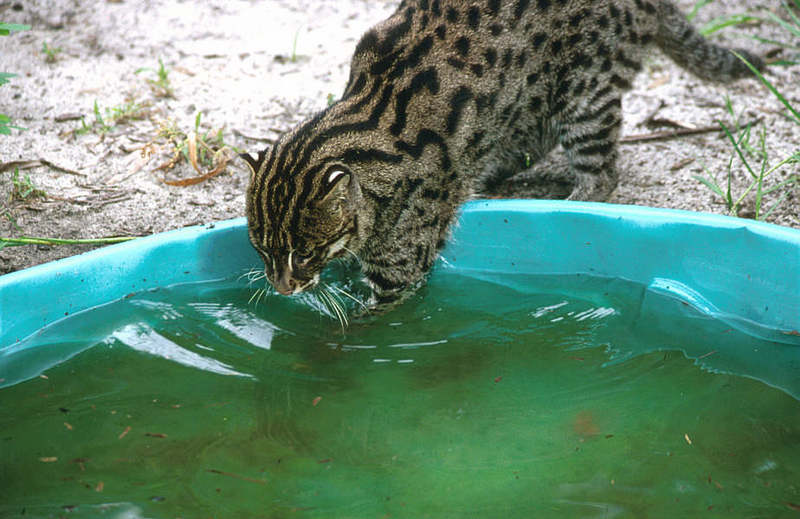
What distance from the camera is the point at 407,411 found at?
158 inches

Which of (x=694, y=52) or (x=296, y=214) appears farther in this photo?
(x=694, y=52)

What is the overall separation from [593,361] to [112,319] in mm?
2633

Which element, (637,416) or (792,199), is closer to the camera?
(637,416)

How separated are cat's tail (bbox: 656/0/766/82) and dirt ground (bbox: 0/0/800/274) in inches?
24.6

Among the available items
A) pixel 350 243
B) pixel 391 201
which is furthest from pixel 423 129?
pixel 350 243

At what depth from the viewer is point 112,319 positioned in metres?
4.67

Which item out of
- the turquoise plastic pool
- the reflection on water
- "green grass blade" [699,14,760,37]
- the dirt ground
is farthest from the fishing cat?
"green grass blade" [699,14,760,37]

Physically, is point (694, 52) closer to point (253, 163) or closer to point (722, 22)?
point (722, 22)

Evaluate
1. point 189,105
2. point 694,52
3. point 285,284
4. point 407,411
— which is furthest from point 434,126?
point 189,105

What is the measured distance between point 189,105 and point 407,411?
405 cm

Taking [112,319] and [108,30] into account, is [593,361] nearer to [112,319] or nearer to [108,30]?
[112,319]

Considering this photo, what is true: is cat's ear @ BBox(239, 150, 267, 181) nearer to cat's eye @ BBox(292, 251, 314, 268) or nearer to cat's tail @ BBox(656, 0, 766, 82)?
cat's eye @ BBox(292, 251, 314, 268)

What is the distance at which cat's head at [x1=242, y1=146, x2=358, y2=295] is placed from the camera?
13.8 feet

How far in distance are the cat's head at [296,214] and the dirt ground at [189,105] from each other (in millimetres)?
1436
